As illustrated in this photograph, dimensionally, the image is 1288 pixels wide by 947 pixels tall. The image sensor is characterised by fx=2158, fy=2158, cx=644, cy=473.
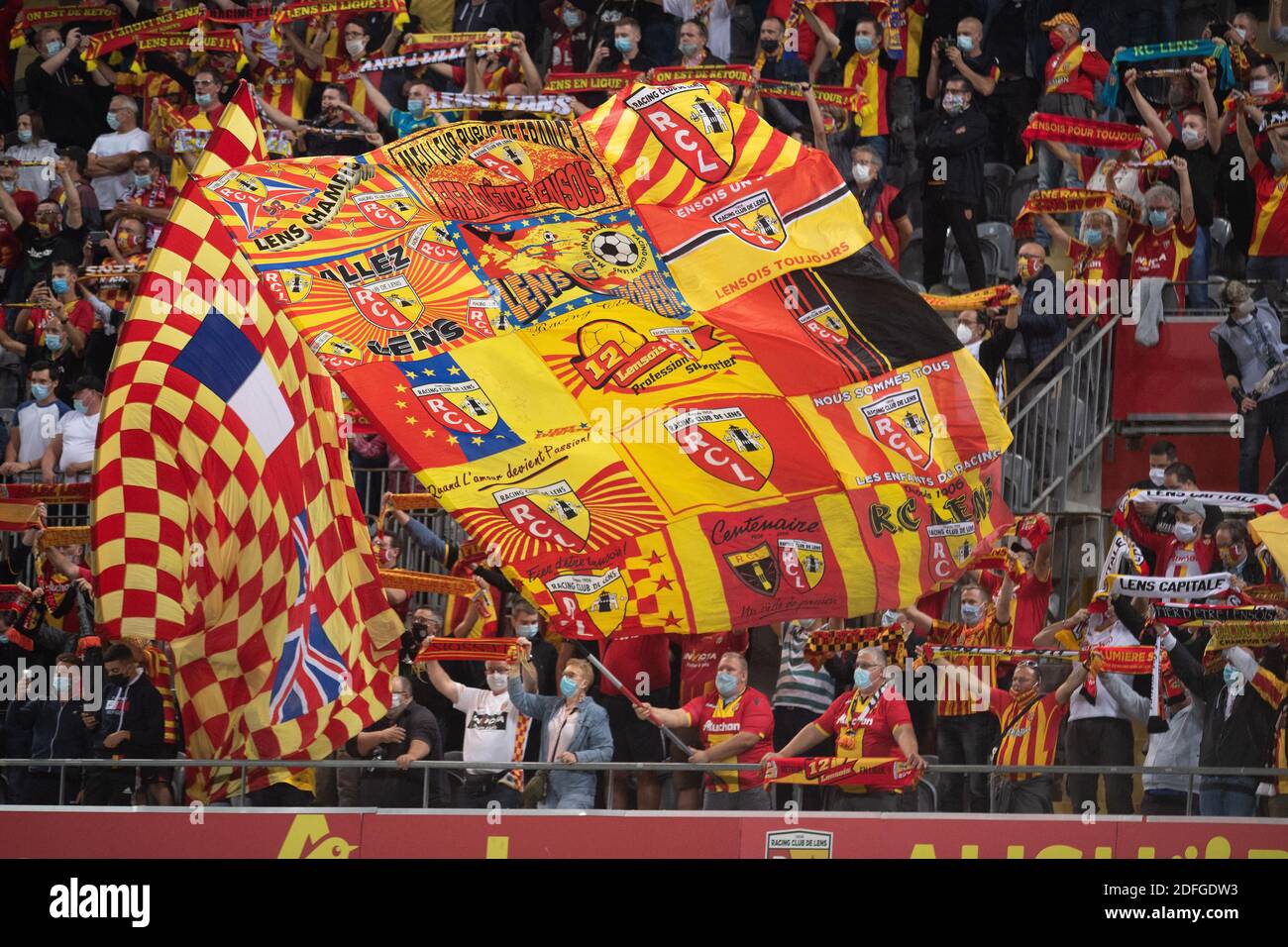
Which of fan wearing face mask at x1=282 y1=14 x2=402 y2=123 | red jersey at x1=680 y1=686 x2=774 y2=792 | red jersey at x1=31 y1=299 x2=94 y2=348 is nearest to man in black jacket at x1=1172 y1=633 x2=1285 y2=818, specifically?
red jersey at x1=680 y1=686 x2=774 y2=792

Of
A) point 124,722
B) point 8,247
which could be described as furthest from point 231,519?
point 8,247

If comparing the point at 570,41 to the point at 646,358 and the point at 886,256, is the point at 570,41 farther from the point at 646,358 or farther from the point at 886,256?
the point at 646,358

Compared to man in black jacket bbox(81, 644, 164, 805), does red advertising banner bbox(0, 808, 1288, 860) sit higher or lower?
lower

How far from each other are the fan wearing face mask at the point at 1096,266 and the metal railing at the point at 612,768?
484 cm

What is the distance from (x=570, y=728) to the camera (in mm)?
12680

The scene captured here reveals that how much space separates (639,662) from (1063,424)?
4.44 meters

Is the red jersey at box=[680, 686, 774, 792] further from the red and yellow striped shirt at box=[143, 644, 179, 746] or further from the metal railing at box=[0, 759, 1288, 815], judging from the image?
the red and yellow striped shirt at box=[143, 644, 179, 746]

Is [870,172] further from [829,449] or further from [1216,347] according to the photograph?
[829,449]

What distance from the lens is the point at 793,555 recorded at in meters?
12.0

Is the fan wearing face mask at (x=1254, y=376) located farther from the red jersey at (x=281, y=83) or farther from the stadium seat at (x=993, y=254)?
the red jersey at (x=281, y=83)

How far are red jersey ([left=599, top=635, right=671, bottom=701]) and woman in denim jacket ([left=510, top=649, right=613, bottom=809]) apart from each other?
0.50 metres

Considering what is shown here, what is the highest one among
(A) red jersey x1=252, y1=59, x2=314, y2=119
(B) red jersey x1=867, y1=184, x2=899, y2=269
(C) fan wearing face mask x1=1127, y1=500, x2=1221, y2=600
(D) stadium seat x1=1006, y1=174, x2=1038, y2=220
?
(A) red jersey x1=252, y1=59, x2=314, y2=119

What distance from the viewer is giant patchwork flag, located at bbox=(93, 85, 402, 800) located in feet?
34.1

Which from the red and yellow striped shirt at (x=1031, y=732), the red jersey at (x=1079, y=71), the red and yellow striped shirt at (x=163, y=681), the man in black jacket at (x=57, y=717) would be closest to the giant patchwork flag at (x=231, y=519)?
the red and yellow striped shirt at (x=163, y=681)
